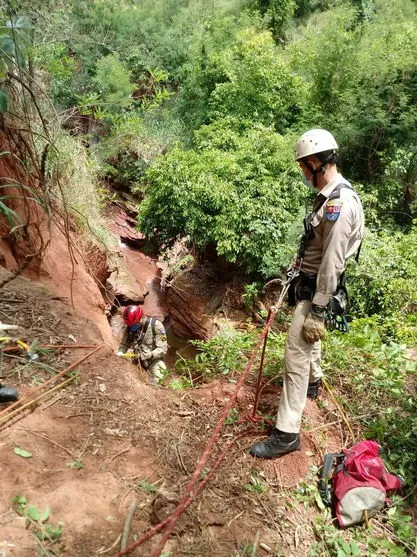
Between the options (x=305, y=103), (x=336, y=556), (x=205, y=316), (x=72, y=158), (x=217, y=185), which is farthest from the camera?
(x=305, y=103)

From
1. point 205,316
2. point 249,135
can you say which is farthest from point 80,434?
point 249,135

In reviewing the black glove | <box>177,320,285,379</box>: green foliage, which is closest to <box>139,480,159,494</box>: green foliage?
the black glove

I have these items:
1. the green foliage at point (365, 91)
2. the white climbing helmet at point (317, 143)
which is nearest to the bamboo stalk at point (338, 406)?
the white climbing helmet at point (317, 143)

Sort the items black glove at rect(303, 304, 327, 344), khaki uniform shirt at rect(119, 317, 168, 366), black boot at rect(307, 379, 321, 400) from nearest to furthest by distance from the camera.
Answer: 1. black glove at rect(303, 304, 327, 344)
2. black boot at rect(307, 379, 321, 400)
3. khaki uniform shirt at rect(119, 317, 168, 366)

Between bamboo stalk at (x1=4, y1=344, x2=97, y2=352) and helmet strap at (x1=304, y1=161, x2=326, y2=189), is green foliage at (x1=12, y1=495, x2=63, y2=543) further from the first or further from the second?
helmet strap at (x1=304, y1=161, x2=326, y2=189)

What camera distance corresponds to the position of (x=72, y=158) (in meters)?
6.74

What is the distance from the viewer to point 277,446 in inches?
112

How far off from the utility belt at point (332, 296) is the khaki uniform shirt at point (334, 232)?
0.36 ft

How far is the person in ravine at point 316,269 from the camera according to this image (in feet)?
8.65

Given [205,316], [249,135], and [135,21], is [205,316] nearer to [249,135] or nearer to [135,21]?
[249,135]

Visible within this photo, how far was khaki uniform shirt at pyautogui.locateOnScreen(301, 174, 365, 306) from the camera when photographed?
8.55 feet

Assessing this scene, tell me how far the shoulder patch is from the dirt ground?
1609 millimetres

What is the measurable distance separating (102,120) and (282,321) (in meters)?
9.77

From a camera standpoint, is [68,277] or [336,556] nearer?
Answer: [336,556]
